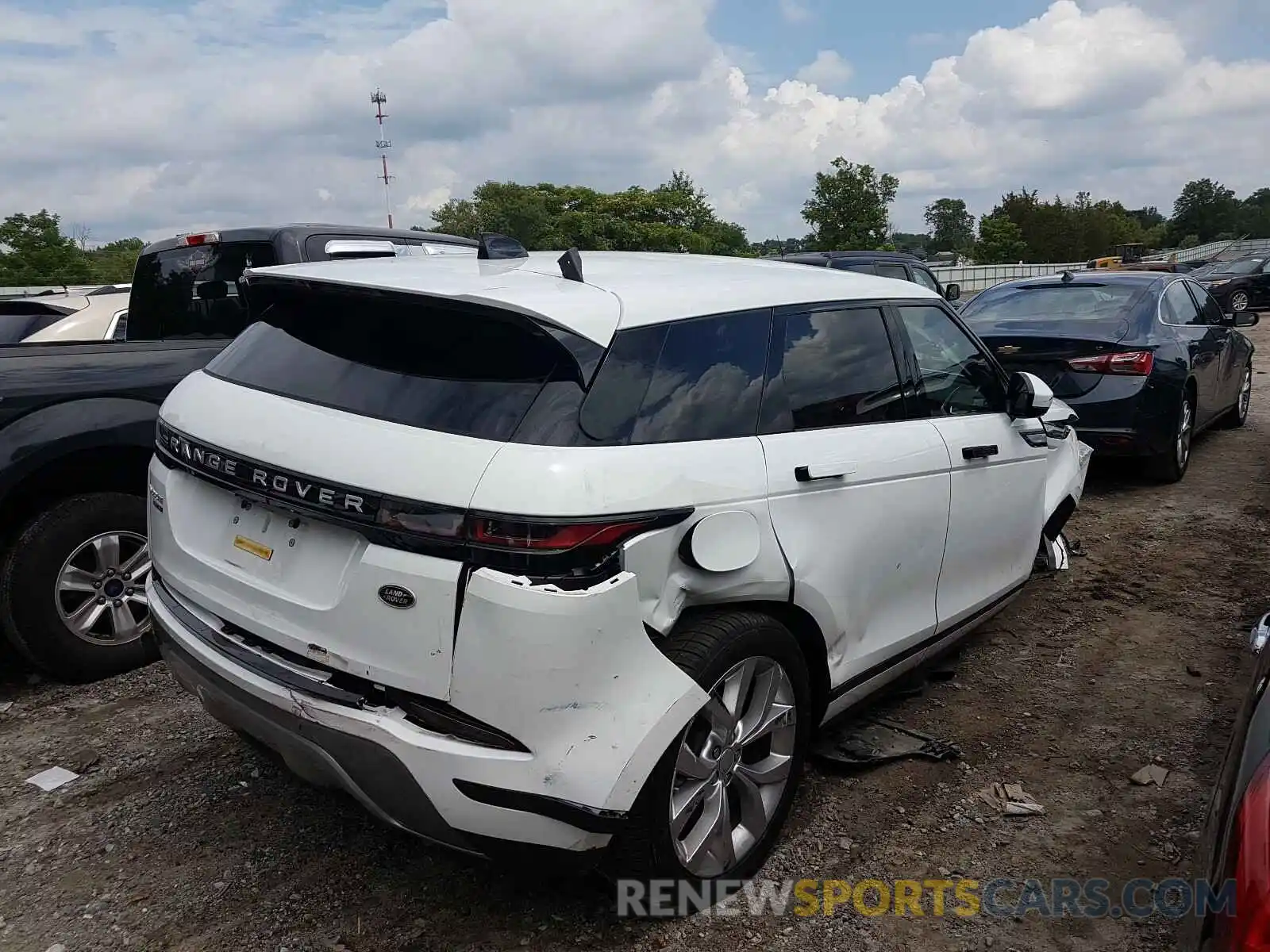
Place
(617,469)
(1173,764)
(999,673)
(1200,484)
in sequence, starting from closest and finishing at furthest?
(617,469)
(1173,764)
(999,673)
(1200,484)

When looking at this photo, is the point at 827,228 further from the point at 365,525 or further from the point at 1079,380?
the point at 365,525

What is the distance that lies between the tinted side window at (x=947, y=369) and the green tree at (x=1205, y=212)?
359 ft

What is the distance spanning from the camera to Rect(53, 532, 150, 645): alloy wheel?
162 inches

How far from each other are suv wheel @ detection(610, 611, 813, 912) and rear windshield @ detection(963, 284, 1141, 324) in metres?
5.70

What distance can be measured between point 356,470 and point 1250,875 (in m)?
1.92

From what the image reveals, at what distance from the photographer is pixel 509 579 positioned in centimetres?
218

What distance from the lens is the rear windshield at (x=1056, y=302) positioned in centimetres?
754

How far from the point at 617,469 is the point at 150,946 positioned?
1821 millimetres

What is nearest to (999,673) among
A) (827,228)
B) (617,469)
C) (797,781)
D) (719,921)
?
(797,781)

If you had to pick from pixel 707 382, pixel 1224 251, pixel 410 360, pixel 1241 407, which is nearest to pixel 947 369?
pixel 707 382

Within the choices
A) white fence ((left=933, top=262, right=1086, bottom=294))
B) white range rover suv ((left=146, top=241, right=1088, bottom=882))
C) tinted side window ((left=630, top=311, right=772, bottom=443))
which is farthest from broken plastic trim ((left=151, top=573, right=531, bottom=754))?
white fence ((left=933, top=262, right=1086, bottom=294))

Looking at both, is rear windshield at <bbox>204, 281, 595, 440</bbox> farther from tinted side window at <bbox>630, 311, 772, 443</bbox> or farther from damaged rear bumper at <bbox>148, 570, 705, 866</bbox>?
damaged rear bumper at <bbox>148, 570, 705, 866</bbox>

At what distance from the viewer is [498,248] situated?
3.28 m

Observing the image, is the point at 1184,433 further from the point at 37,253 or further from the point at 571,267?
the point at 37,253
